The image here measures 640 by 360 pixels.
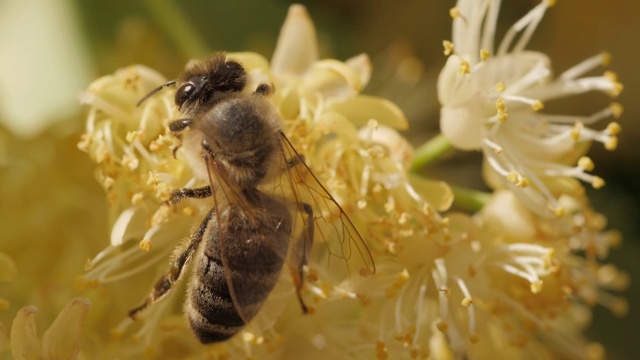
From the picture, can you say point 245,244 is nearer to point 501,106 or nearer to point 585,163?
point 501,106

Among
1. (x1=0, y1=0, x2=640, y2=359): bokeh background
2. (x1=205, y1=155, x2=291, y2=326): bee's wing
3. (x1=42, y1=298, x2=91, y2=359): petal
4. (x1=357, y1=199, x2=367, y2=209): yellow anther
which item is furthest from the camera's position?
(x1=0, y1=0, x2=640, y2=359): bokeh background

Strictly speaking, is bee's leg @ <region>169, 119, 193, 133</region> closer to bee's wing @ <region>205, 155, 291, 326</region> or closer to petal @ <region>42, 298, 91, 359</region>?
bee's wing @ <region>205, 155, 291, 326</region>

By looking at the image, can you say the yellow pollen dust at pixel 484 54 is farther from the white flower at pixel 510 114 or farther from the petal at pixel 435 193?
the petal at pixel 435 193

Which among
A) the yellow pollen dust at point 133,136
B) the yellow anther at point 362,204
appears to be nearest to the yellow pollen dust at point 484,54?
the yellow anther at point 362,204

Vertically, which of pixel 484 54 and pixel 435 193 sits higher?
pixel 484 54

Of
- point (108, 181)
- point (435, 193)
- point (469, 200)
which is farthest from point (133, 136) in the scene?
point (469, 200)

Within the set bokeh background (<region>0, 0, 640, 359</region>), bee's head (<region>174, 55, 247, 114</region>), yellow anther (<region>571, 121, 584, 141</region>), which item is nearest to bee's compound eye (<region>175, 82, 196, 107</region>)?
bee's head (<region>174, 55, 247, 114</region>)
